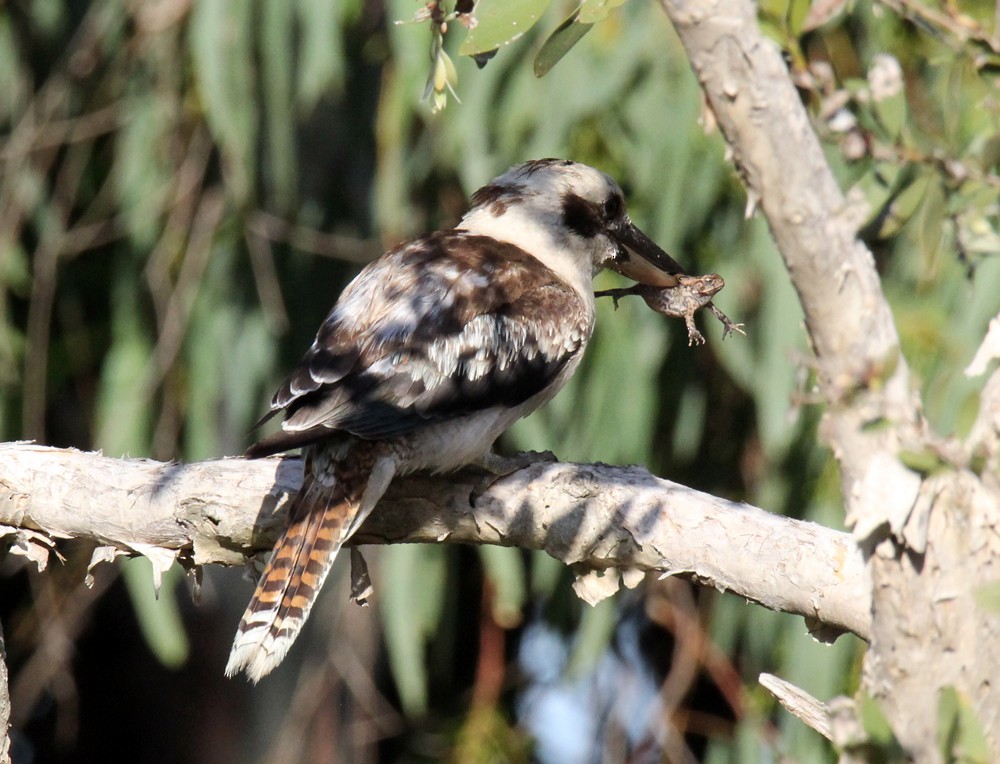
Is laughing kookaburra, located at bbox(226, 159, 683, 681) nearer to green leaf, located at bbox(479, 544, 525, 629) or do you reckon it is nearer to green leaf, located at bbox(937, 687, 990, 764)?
green leaf, located at bbox(479, 544, 525, 629)

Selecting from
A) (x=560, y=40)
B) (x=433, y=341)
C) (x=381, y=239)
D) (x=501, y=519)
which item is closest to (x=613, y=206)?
(x=433, y=341)

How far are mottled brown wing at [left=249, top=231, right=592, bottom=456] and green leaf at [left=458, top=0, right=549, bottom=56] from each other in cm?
107

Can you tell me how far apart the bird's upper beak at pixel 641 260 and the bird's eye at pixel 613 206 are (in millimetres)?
25

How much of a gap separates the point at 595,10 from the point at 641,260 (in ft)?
5.72

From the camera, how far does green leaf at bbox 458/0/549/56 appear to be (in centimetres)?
147

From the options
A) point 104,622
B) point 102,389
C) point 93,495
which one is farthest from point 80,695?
point 93,495

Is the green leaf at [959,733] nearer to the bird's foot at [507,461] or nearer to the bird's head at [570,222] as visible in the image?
the bird's foot at [507,461]

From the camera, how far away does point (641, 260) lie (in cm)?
314

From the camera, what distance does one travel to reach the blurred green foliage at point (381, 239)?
3535 mm

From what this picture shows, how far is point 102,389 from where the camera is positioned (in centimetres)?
408

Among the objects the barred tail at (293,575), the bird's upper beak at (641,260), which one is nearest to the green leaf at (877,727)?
the barred tail at (293,575)

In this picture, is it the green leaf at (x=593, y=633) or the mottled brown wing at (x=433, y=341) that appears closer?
the mottled brown wing at (x=433, y=341)

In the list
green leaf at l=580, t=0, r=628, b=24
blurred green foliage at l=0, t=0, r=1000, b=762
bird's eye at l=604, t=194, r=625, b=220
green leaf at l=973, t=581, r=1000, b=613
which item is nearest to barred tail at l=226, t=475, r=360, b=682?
bird's eye at l=604, t=194, r=625, b=220

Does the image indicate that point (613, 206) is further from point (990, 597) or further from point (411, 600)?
point (990, 597)
